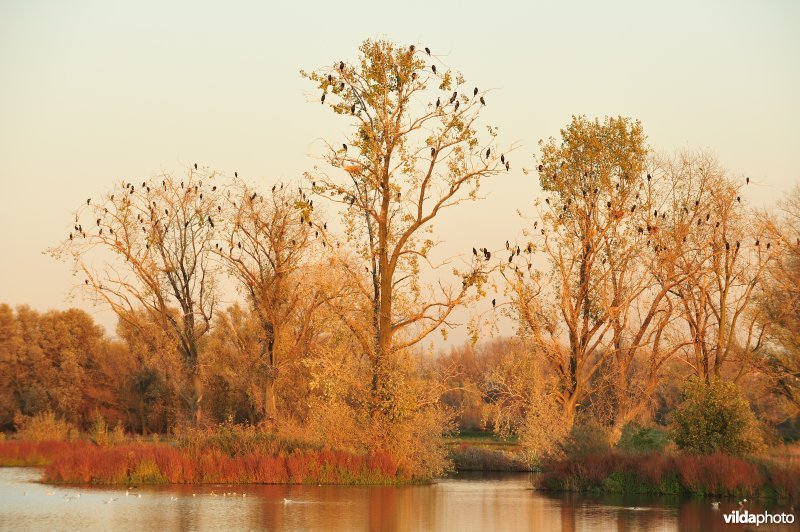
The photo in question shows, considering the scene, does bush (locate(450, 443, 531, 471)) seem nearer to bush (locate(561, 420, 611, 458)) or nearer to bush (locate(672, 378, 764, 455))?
bush (locate(561, 420, 611, 458))

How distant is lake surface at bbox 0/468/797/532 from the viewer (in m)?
21.7

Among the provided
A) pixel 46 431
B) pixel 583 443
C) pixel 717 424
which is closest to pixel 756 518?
pixel 717 424

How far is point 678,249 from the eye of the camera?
43000mm

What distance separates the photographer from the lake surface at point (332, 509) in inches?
855

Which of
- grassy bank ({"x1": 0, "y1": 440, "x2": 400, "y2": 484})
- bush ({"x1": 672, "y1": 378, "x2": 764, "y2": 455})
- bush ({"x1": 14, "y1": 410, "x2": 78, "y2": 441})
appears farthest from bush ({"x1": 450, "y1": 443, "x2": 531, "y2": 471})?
bush ({"x1": 14, "y1": 410, "x2": 78, "y2": 441})

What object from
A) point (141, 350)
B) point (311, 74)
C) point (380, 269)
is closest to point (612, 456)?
point (380, 269)

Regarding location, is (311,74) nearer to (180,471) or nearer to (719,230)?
(180,471)

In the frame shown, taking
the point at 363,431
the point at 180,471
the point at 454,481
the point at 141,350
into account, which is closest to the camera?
the point at 180,471

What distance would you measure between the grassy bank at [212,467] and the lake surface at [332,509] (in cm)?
105

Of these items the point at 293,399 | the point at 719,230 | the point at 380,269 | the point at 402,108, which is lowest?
the point at 293,399

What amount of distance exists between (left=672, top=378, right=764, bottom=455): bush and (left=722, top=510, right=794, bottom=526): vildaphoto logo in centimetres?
810

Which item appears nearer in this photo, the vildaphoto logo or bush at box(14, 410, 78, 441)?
the vildaphoto logo

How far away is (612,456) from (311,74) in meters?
17.7

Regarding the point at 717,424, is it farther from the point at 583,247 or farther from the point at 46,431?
the point at 46,431
